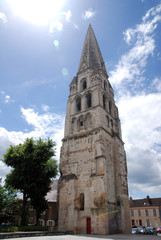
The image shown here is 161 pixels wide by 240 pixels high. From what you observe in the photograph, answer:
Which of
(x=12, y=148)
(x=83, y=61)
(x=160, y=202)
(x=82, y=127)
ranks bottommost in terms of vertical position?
(x=160, y=202)

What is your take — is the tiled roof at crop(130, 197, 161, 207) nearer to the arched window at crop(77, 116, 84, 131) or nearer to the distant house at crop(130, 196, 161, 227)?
the distant house at crop(130, 196, 161, 227)

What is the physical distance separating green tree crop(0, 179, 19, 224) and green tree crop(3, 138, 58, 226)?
1990 millimetres

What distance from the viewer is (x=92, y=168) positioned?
63.5ft

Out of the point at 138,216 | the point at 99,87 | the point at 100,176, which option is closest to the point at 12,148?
the point at 100,176

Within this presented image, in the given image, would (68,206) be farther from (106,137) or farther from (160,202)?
(160,202)

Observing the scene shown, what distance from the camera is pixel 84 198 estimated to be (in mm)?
18453

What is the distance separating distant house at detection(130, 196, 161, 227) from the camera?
1539 inches

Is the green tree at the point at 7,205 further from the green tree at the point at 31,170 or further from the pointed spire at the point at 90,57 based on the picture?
the pointed spire at the point at 90,57

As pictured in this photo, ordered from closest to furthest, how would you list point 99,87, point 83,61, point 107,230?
point 107,230, point 99,87, point 83,61

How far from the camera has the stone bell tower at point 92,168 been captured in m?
17.5

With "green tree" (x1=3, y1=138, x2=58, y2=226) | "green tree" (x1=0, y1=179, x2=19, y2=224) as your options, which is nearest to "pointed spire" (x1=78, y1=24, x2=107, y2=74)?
"green tree" (x1=3, y1=138, x2=58, y2=226)

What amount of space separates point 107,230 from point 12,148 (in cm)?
1276

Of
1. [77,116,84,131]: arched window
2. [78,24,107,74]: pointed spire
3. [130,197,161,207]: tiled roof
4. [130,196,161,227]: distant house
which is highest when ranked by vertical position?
[78,24,107,74]: pointed spire

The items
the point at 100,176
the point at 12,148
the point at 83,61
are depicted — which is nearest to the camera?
the point at 100,176
